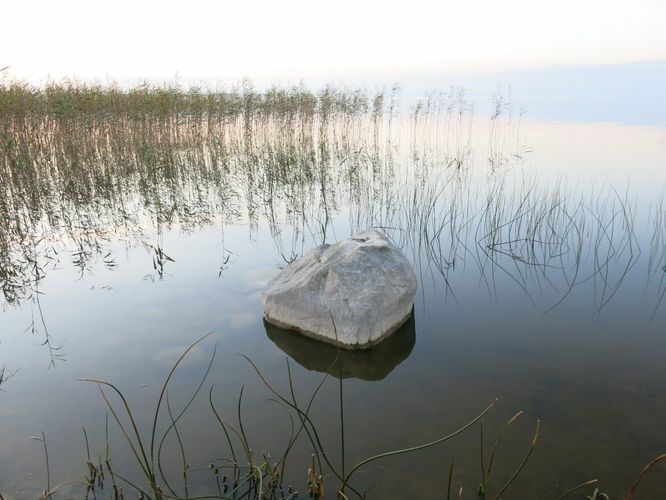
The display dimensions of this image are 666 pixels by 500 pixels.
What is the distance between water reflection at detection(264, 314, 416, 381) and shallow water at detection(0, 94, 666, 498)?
0.01m

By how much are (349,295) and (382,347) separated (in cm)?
41

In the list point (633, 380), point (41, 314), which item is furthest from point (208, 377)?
point (633, 380)

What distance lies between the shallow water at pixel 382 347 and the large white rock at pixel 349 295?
152 millimetres

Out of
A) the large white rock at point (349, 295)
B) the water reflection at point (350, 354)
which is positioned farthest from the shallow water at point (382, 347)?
the large white rock at point (349, 295)

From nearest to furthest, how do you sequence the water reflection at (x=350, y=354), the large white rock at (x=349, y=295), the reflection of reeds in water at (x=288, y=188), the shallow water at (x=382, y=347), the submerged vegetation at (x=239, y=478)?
the submerged vegetation at (x=239, y=478) < the shallow water at (x=382, y=347) < the water reflection at (x=350, y=354) < the large white rock at (x=349, y=295) < the reflection of reeds in water at (x=288, y=188)

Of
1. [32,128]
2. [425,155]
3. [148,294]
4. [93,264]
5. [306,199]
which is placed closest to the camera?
[148,294]

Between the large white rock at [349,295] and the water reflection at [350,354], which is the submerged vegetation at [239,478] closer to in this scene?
the water reflection at [350,354]

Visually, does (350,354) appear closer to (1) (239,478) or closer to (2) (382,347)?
(2) (382,347)

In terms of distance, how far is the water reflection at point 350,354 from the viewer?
2.97 meters

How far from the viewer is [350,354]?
3121mm

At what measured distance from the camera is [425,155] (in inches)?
348

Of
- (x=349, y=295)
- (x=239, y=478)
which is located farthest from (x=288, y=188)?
(x=239, y=478)

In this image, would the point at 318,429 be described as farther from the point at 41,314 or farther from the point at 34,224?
the point at 34,224

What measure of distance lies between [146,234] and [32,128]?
4.49 m
